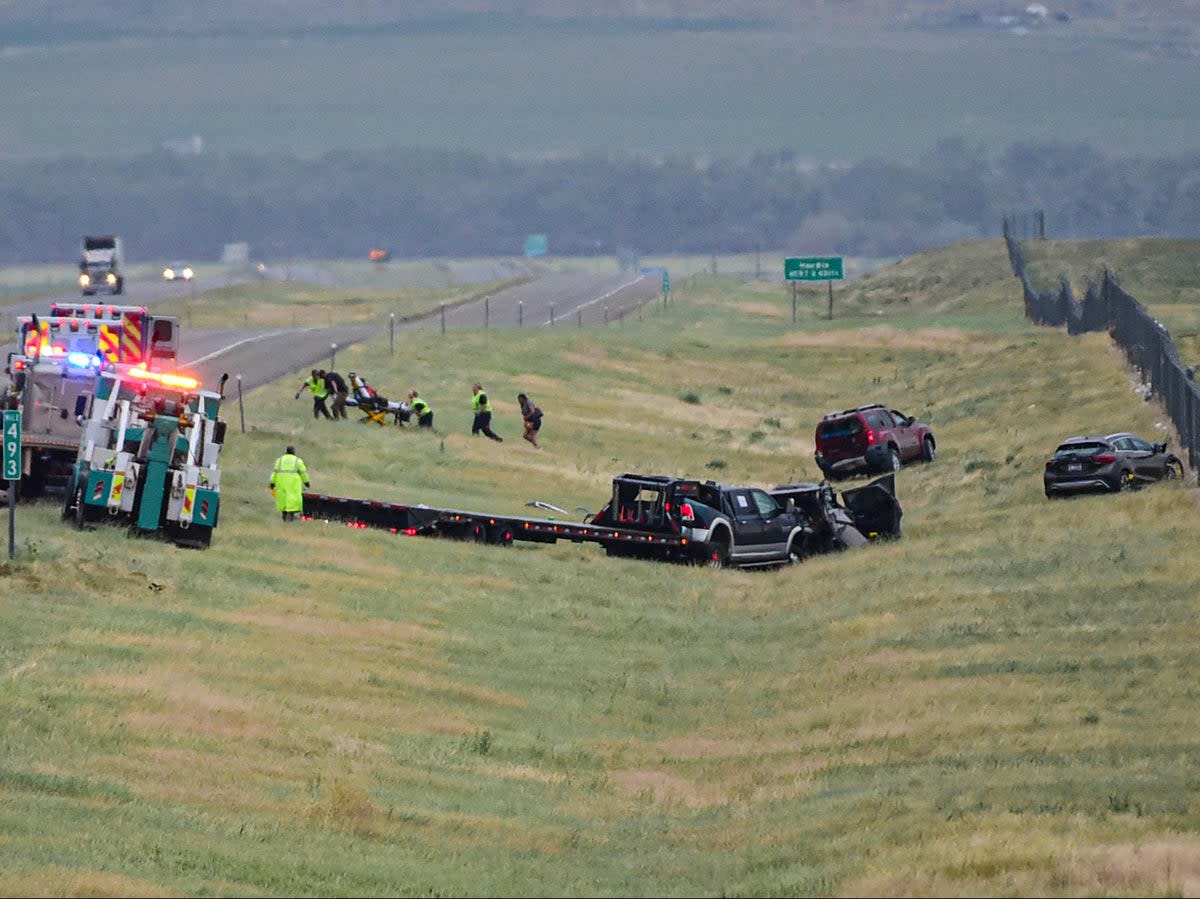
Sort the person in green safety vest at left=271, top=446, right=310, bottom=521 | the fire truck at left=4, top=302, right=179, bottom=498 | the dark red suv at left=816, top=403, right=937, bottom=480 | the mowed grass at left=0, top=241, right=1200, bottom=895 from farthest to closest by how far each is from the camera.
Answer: the dark red suv at left=816, top=403, right=937, bottom=480 → the person in green safety vest at left=271, top=446, right=310, bottom=521 → the fire truck at left=4, top=302, right=179, bottom=498 → the mowed grass at left=0, top=241, right=1200, bottom=895

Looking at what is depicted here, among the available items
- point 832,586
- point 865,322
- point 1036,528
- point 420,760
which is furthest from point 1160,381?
point 865,322

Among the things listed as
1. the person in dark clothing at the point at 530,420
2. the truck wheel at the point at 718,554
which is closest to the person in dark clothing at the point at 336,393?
the person in dark clothing at the point at 530,420

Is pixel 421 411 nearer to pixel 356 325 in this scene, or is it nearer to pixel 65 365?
pixel 65 365

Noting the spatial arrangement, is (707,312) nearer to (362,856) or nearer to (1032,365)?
(1032,365)

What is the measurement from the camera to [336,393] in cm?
5691

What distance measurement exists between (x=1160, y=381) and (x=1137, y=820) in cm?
3586

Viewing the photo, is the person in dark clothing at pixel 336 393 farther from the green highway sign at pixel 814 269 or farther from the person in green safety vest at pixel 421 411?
the green highway sign at pixel 814 269

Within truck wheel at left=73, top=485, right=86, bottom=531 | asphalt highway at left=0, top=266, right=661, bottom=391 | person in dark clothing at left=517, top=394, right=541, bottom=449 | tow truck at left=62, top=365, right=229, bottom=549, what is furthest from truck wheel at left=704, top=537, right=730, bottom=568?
person in dark clothing at left=517, top=394, right=541, bottom=449

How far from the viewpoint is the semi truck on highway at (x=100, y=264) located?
114 metres

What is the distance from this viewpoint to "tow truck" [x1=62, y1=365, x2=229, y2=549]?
34625 millimetres

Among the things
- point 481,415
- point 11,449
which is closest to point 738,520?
point 11,449

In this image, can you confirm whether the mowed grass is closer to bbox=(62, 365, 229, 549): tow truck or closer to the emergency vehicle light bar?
bbox=(62, 365, 229, 549): tow truck

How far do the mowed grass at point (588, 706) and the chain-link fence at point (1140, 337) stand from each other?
5.37ft

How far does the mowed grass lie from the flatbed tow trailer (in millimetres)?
476
